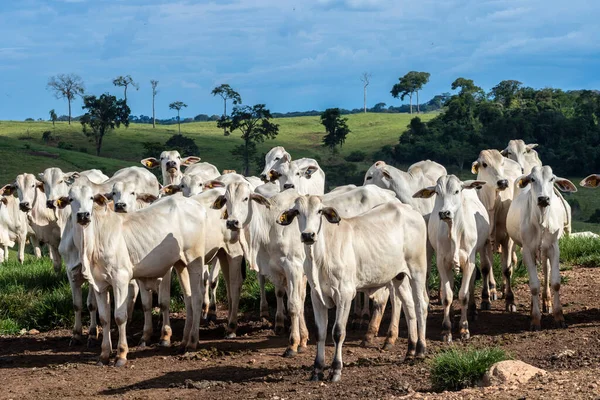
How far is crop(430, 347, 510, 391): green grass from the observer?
920cm

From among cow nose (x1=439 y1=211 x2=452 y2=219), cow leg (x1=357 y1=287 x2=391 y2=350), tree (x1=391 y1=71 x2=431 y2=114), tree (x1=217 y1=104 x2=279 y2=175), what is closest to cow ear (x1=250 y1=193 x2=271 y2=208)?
cow leg (x1=357 y1=287 x2=391 y2=350)

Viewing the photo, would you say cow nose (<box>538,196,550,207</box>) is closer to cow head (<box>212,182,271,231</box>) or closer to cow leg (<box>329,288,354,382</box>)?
cow leg (<box>329,288,354,382</box>)

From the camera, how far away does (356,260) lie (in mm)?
10852

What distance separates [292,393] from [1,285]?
9.04 metres

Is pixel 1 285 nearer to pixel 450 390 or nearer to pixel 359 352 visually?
pixel 359 352

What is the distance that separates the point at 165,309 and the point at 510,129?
48191 mm

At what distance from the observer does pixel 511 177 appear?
16.3 metres

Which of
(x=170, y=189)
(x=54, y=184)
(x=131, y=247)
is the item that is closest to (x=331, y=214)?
(x=131, y=247)

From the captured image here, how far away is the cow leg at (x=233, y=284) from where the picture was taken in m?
13.7

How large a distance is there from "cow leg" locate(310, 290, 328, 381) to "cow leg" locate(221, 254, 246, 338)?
3324mm

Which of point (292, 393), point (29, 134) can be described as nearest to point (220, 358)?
point (292, 393)

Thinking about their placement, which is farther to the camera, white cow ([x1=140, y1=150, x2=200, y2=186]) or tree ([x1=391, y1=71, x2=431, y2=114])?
tree ([x1=391, y1=71, x2=431, y2=114])

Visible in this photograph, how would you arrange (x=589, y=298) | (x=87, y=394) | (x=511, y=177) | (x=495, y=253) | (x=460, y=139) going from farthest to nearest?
(x=460, y=139) → (x=495, y=253) → (x=511, y=177) → (x=589, y=298) → (x=87, y=394)

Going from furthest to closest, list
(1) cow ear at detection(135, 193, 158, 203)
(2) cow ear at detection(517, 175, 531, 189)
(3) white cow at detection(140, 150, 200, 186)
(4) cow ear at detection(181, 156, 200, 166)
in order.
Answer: (4) cow ear at detection(181, 156, 200, 166)
(3) white cow at detection(140, 150, 200, 186)
(1) cow ear at detection(135, 193, 158, 203)
(2) cow ear at detection(517, 175, 531, 189)
